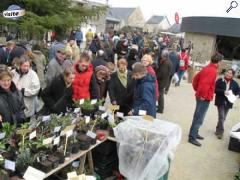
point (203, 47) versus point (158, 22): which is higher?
point (158, 22)

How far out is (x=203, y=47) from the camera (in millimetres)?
20547

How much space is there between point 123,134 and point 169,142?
568 millimetres

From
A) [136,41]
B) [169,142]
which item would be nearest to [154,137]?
[169,142]

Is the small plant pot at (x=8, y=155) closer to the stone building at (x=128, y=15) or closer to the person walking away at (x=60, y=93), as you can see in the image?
the person walking away at (x=60, y=93)

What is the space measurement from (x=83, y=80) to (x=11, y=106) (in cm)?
117

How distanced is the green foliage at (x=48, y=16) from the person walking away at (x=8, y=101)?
699 cm

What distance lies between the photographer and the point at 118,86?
17.7 feet

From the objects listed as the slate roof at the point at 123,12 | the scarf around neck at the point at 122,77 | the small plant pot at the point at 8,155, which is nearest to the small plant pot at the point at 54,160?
the small plant pot at the point at 8,155

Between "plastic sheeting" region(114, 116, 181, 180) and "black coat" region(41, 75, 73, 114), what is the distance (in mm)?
879

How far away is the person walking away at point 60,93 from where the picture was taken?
4461mm

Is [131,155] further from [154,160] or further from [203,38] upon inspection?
[203,38]

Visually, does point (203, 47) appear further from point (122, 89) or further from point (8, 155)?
point (8, 155)

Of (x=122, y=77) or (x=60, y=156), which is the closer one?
(x=60, y=156)

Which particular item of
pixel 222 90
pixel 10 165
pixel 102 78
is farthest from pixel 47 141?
pixel 222 90
